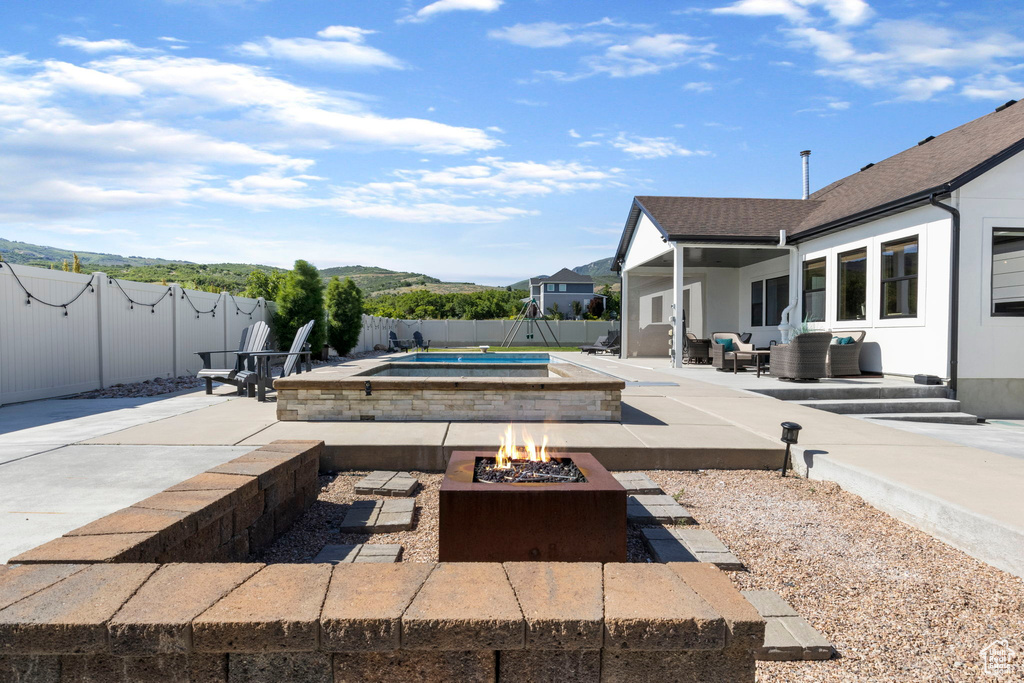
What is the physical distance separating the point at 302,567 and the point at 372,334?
70.6ft

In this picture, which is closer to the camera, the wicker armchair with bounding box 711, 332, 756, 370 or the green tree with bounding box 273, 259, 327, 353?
the wicker armchair with bounding box 711, 332, 756, 370

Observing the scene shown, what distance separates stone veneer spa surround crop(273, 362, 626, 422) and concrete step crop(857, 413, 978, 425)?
15.0ft

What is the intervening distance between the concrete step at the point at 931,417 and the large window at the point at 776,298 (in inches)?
236

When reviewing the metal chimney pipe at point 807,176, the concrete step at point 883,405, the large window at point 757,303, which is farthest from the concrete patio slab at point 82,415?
the metal chimney pipe at point 807,176

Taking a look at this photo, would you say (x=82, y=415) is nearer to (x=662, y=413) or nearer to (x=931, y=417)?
(x=662, y=413)

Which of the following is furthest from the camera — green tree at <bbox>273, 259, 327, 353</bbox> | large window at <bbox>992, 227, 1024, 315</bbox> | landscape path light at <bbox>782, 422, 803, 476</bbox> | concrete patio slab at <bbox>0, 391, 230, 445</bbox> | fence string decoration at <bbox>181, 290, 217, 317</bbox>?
green tree at <bbox>273, 259, 327, 353</bbox>

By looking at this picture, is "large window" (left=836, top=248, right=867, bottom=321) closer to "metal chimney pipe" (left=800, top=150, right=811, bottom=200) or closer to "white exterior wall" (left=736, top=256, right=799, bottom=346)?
"white exterior wall" (left=736, top=256, right=799, bottom=346)

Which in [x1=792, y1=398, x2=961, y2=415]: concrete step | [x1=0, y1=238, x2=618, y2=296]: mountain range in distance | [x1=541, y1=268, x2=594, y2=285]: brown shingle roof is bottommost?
[x1=792, y1=398, x2=961, y2=415]: concrete step

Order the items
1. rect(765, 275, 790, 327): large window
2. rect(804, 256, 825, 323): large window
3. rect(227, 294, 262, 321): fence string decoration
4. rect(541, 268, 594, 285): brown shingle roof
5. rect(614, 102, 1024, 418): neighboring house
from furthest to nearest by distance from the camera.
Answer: rect(541, 268, 594, 285): brown shingle roof < rect(765, 275, 790, 327): large window < rect(227, 294, 262, 321): fence string decoration < rect(804, 256, 825, 323): large window < rect(614, 102, 1024, 418): neighboring house

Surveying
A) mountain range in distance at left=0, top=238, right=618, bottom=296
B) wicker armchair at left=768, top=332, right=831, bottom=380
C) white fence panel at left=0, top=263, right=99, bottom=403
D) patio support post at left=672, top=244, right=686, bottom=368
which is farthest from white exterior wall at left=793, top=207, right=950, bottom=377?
mountain range in distance at left=0, top=238, right=618, bottom=296

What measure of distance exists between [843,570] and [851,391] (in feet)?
21.6

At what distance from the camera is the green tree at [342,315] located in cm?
1716

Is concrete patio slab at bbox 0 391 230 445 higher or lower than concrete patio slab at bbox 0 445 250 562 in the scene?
lower

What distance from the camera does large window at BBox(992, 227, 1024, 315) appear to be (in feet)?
30.2
